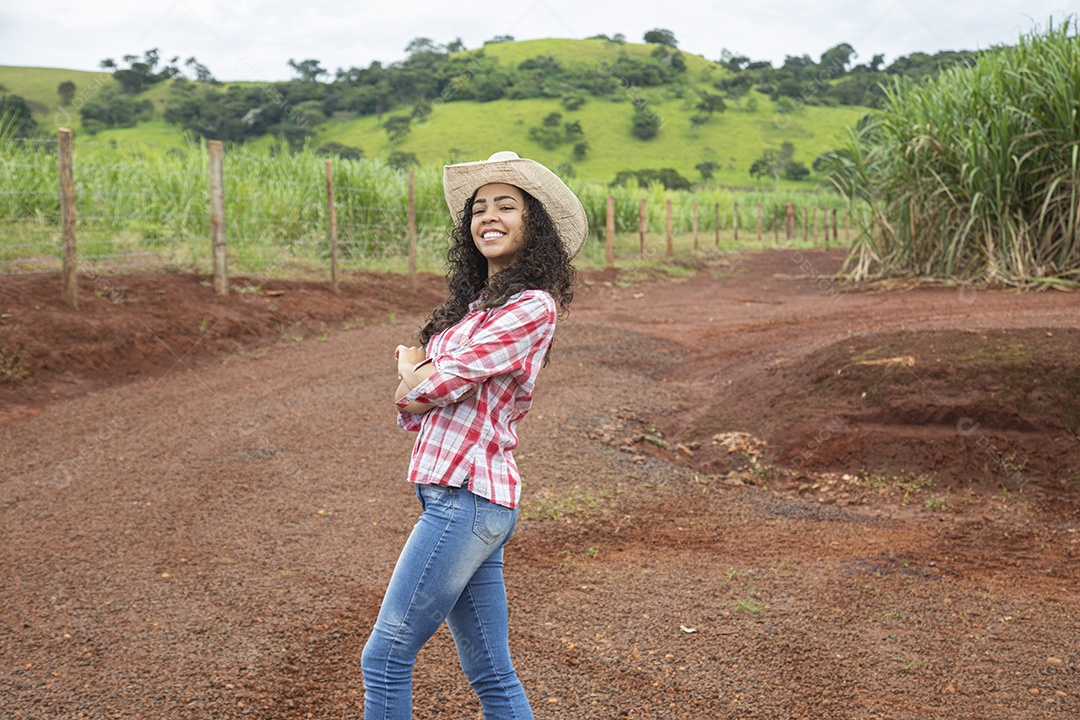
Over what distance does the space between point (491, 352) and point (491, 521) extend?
39 centimetres

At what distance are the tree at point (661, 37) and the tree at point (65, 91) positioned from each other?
268ft

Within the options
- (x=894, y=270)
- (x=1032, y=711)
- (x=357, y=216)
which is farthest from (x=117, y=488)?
(x=894, y=270)

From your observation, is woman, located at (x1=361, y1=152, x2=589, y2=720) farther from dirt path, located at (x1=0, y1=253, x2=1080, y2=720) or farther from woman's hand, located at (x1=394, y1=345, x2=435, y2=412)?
dirt path, located at (x1=0, y1=253, x2=1080, y2=720)

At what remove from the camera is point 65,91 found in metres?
58.7

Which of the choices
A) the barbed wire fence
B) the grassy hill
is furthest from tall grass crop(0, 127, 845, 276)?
the grassy hill

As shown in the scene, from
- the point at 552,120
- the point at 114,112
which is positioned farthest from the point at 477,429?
the point at 552,120

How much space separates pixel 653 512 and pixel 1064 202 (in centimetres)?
838

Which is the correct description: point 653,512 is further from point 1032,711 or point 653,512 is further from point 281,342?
point 281,342

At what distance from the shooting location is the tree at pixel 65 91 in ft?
189

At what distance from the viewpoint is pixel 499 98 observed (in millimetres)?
83625

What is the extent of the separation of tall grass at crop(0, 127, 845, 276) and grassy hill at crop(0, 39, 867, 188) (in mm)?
41583

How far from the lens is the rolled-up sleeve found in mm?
2004

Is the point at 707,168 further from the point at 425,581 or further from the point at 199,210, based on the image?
the point at 425,581

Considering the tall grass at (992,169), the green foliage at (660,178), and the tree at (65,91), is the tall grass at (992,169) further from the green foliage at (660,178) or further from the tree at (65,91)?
the tree at (65,91)
